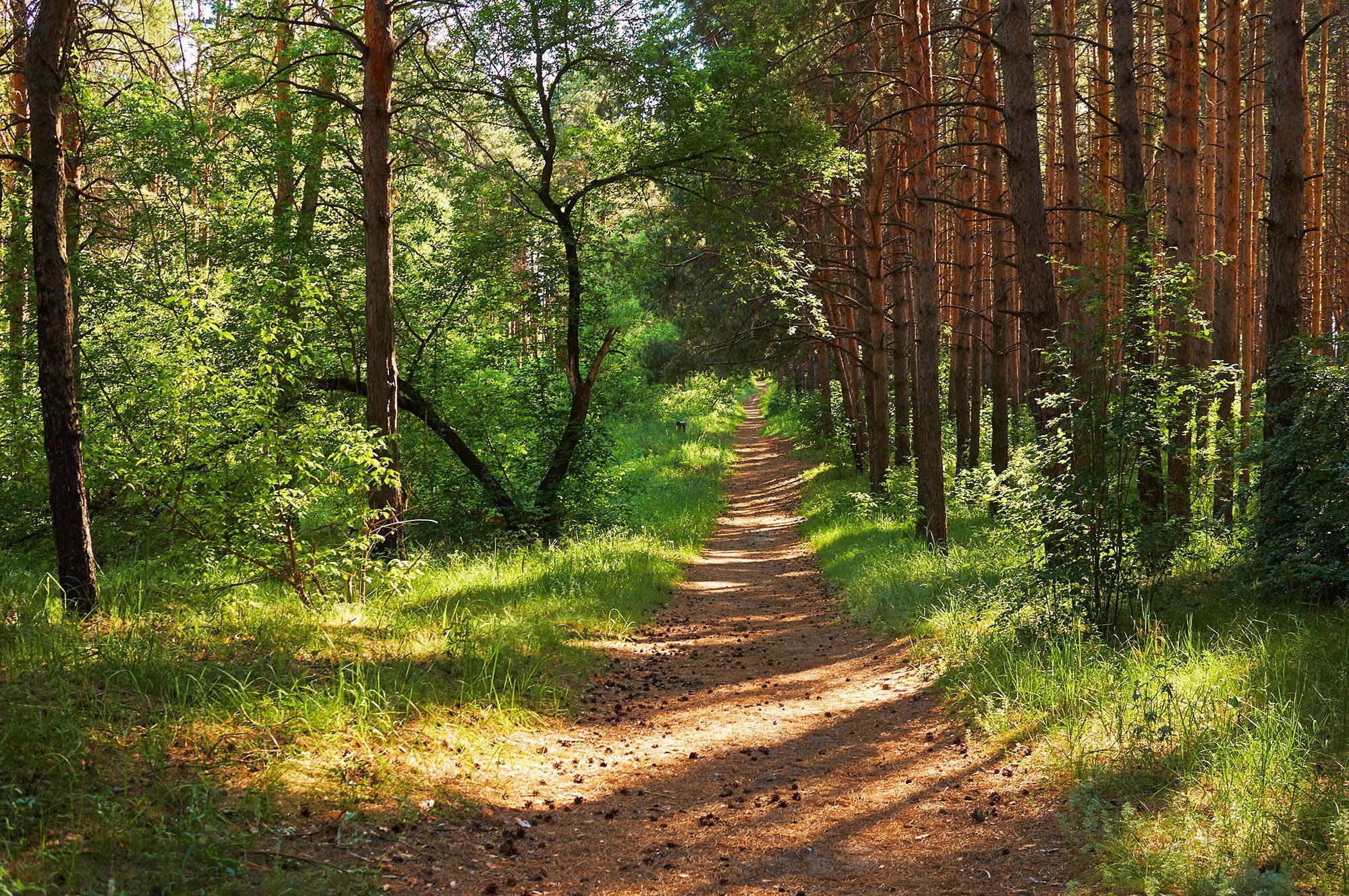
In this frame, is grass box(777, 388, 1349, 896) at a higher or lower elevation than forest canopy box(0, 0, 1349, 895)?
lower

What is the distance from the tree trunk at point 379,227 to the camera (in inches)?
327

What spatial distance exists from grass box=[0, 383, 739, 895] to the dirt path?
1.27 feet

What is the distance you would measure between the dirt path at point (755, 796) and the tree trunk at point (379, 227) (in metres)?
3.54

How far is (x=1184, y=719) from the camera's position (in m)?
4.36

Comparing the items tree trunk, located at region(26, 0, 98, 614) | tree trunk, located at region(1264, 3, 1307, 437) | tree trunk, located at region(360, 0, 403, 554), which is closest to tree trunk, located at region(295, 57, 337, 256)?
tree trunk, located at region(360, 0, 403, 554)

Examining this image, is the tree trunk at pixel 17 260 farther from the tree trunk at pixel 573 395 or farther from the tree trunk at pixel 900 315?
the tree trunk at pixel 900 315

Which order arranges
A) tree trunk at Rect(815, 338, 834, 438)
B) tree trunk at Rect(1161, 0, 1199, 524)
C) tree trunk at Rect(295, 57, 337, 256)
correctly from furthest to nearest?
tree trunk at Rect(815, 338, 834, 438)
tree trunk at Rect(295, 57, 337, 256)
tree trunk at Rect(1161, 0, 1199, 524)

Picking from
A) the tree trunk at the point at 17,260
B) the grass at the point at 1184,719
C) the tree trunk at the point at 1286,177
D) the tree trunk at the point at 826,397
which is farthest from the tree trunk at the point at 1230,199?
the tree trunk at the point at 17,260

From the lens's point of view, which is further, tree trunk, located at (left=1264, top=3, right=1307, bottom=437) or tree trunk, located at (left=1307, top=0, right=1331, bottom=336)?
tree trunk, located at (left=1307, top=0, right=1331, bottom=336)

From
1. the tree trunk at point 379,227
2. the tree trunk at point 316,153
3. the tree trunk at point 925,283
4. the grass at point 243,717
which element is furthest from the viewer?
the tree trunk at point 925,283

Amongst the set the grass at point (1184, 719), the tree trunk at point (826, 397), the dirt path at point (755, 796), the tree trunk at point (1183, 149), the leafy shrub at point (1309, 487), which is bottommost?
the dirt path at point (755, 796)

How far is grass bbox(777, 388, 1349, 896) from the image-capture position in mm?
3213

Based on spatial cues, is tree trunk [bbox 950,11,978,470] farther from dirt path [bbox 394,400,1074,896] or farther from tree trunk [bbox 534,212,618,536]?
dirt path [bbox 394,400,1074,896]

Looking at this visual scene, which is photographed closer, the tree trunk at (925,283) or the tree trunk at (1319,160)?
the tree trunk at (925,283)
